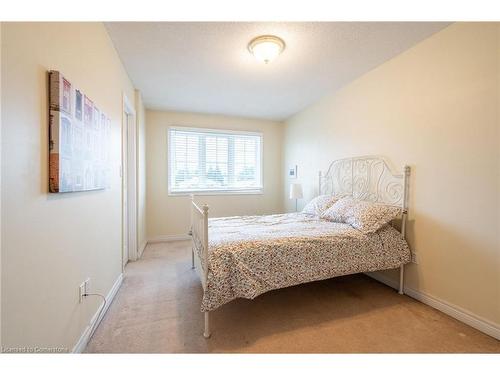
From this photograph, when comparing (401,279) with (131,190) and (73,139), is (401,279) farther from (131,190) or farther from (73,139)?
(131,190)

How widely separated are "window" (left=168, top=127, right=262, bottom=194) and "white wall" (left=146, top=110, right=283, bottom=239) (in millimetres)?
124

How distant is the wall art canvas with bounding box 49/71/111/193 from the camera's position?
43.6 inches

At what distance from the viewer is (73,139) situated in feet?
4.16

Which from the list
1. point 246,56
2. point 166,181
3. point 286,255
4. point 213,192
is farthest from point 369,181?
point 166,181

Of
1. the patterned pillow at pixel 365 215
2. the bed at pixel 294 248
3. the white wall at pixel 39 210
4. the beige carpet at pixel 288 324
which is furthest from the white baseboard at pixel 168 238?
the patterned pillow at pixel 365 215

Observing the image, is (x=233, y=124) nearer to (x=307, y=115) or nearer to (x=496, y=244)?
(x=307, y=115)

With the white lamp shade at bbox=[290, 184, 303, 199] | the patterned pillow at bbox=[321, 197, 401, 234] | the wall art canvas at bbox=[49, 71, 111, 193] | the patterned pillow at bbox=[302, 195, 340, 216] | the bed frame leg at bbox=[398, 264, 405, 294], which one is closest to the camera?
the wall art canvas at bbox=[49, 71, 111, 193]

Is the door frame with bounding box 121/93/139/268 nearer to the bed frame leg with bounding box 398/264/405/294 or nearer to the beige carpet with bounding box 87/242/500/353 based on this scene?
the beige carpet with bounding box 87/242/500/353

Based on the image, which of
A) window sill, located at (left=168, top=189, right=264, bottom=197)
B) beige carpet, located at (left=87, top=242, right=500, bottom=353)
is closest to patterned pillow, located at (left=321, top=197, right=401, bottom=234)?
beige carpet, located at (left=87, top=242, right=500, bottom=353)

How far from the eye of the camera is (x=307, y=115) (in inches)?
151

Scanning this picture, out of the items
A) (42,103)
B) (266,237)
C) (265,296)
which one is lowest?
(265,296)
